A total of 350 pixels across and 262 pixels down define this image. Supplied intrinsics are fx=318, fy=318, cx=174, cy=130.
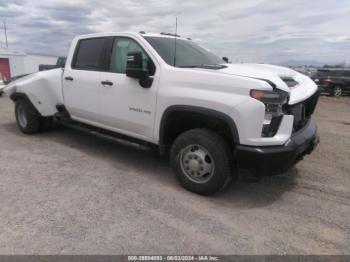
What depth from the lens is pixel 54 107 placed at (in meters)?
6.00

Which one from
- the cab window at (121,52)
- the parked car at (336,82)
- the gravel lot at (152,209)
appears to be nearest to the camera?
the gravel lot at (152,209)

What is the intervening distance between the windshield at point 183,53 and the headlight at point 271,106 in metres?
1.33

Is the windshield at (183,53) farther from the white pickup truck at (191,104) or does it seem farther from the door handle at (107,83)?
the door handle at (107,83)

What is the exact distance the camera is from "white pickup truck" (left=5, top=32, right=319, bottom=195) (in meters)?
3.35

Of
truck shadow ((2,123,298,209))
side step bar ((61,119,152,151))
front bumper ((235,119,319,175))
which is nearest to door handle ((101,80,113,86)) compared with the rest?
side step bar ((61,119,152,151))

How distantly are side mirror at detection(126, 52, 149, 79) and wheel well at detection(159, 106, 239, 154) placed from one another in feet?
1.90

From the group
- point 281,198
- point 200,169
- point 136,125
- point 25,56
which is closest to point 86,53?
point 136,125

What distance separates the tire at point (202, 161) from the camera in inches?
142

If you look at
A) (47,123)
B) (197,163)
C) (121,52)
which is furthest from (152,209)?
(47,123)

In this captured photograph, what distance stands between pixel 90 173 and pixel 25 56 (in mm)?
29587

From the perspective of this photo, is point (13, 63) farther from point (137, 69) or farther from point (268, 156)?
point (268, 156)

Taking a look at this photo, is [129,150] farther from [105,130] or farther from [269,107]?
[269,107]

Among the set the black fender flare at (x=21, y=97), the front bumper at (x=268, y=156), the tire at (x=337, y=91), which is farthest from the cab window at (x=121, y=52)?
the tire at (x=337, y=91)

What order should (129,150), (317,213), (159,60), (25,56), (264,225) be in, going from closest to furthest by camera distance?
(264,225)
(317,213)
(159,60)
(129,150)
(25,56)
